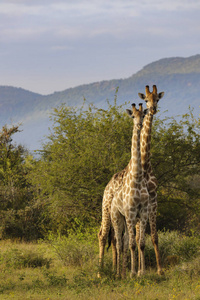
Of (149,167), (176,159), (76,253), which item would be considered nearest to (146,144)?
(149,167)

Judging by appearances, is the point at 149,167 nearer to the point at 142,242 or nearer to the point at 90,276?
the point at 142,242

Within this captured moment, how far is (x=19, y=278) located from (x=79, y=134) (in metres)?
7.91

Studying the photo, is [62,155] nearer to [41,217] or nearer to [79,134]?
[79,134]

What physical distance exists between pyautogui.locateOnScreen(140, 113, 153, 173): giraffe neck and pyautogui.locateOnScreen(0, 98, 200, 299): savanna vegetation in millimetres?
2564

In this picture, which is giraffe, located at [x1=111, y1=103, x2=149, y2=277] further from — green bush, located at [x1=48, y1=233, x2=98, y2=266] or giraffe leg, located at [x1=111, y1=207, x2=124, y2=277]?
green bush, located at [x1=48, y1=233, x2=98, y2=266]

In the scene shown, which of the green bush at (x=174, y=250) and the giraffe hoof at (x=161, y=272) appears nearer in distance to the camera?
the giraffe hoof at (x=161, y=272)

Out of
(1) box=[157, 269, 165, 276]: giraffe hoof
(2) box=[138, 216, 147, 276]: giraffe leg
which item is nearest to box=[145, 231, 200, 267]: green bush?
Result: (1) box=[157, 269, 165, 276]: giraffe hoof

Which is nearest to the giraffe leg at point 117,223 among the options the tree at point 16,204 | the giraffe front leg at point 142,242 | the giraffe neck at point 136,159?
the giraffe front leg at point 142,242

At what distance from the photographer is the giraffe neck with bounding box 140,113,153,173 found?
1226cm

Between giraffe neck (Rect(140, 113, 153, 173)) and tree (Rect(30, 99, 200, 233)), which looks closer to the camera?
giraffe neck (Rect(140, 113, 153, 173))

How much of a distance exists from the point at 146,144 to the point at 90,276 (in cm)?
371

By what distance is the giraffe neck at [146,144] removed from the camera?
12.3 metres

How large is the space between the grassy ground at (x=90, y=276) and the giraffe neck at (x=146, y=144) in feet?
8.39

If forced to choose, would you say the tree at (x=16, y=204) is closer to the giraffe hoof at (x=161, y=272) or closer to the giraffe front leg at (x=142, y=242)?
the giraffe hoof at (x=161, y=272)
